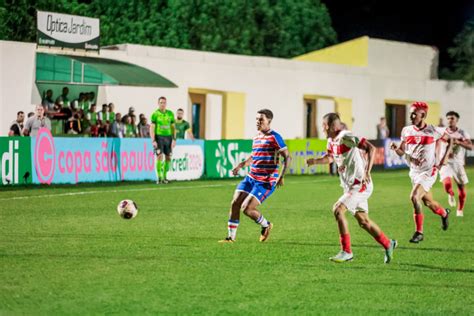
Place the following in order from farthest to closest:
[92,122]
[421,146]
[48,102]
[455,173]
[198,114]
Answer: [198,114] → [92,122] → [48,102] → [455,173] → [421,146]

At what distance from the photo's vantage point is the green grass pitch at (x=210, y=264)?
849cm

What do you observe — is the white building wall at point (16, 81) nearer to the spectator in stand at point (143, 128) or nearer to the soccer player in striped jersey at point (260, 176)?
the spectator in stand at point (143, 128)

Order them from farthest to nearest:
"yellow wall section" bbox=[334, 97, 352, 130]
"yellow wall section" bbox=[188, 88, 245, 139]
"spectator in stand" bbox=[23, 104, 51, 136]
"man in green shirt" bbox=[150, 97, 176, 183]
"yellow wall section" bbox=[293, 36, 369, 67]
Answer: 1. "yellow wall section" bbox=[293, 36, 369, 67]
2. "yellow wall section" bbox=[334, 97, 352, 130]
3. "yellow wall section" bbox=[188, 88, 245, 139]
4. "man in green shirt" bbox=[150, 97, 176, 183]
5. "spectator in stand" bbox=[23, 104, 51, 136]

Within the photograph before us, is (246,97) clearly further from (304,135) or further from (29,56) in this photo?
(29,56)

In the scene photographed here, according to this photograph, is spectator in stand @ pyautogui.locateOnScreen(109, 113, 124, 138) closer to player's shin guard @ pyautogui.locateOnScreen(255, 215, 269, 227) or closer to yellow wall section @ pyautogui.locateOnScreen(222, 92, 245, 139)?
yellow wall section @ pyautogui.locateOnScreen(222, 92, 245, 139)

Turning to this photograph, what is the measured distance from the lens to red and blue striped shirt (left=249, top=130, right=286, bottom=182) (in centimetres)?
1292

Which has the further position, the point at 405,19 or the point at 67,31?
the point at 405,19

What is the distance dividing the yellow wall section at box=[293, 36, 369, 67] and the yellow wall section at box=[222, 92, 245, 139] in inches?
389

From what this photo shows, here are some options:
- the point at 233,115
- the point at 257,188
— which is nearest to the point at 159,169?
the point at 257,188

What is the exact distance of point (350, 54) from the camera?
156ft

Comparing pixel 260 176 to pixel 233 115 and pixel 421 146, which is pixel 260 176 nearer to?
pixel 421 146

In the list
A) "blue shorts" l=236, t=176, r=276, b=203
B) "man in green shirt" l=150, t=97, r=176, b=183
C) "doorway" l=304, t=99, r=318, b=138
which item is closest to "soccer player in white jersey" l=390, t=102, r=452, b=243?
"blue shorts" l=236, t=176, r=276, b=203

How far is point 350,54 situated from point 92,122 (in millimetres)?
22167

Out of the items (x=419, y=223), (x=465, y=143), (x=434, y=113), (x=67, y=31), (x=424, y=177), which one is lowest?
(x=419, y=223)
